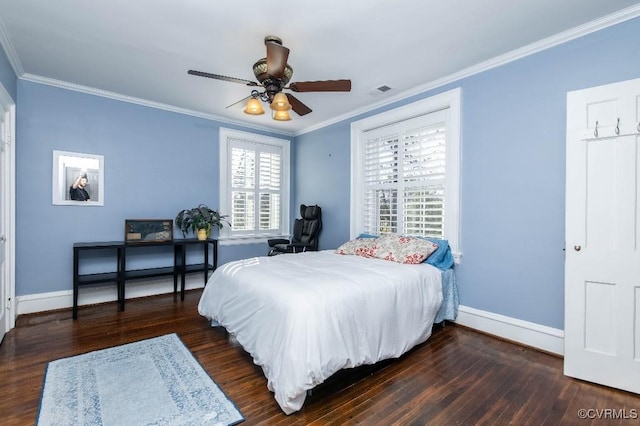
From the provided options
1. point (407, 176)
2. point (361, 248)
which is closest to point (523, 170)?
point (407, 176)

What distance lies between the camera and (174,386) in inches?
80.7

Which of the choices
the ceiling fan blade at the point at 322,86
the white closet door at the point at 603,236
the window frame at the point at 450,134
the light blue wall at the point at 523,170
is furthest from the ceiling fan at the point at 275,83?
the white closet door at the point at 603,236

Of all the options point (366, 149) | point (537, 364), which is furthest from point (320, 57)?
point (537, 364)

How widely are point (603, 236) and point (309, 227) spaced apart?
357cm

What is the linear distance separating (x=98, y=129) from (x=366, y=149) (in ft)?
11.8

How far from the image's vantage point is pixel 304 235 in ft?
16.3

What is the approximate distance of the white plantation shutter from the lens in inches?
137

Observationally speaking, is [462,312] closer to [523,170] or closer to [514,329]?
[514,329]

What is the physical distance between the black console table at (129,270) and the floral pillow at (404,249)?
8.03 feet

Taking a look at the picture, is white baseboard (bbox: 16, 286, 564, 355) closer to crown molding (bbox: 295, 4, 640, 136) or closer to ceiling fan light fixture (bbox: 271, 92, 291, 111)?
crown molding (bbox: 295, 4, 640, 136)

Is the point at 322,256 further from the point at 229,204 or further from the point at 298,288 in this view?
the point at 229,204

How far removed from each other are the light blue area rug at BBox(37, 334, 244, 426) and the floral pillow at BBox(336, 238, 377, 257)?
1999 mm

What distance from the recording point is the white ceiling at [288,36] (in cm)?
221

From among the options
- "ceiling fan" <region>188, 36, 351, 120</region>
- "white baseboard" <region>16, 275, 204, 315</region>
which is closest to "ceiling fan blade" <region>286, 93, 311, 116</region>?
"ceiling fan" <region>188, 36, 351, 120</region>
